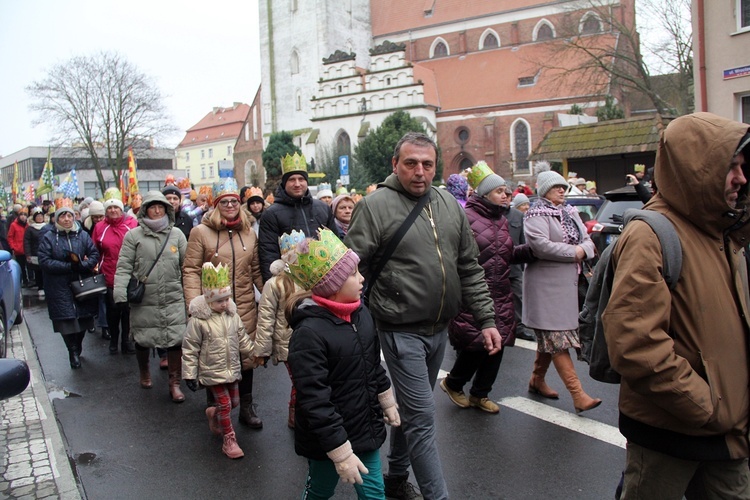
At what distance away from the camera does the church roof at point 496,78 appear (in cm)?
4825

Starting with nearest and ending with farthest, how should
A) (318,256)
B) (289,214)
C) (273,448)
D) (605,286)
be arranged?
(605,286)
(318,256)
(273,448)
(289,214)

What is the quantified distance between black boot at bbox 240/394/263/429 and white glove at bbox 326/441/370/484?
2.69m

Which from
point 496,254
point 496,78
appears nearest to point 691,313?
point 496,254

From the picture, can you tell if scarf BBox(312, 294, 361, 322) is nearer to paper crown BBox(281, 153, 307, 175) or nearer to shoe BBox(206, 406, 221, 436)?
shoe BBox(206, 406, 221, 436)

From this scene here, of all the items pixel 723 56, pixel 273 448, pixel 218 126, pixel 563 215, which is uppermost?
pixel 218 126

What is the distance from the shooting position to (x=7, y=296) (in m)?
7.77

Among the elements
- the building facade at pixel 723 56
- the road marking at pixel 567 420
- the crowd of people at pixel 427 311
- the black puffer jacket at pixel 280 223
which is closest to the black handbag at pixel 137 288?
the crowd of people at pixel 427 311

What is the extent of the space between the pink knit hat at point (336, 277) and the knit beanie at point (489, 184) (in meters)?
2.57

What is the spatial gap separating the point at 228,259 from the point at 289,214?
652 mm

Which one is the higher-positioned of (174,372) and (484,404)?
(174,372)

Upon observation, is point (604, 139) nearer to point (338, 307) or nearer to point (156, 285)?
point (156, 285)

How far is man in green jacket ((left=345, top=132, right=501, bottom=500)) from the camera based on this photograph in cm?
351

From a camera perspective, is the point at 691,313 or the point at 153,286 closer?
the point at 691,313

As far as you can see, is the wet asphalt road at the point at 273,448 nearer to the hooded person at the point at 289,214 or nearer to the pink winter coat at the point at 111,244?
the hooded person at the point at 289,214
